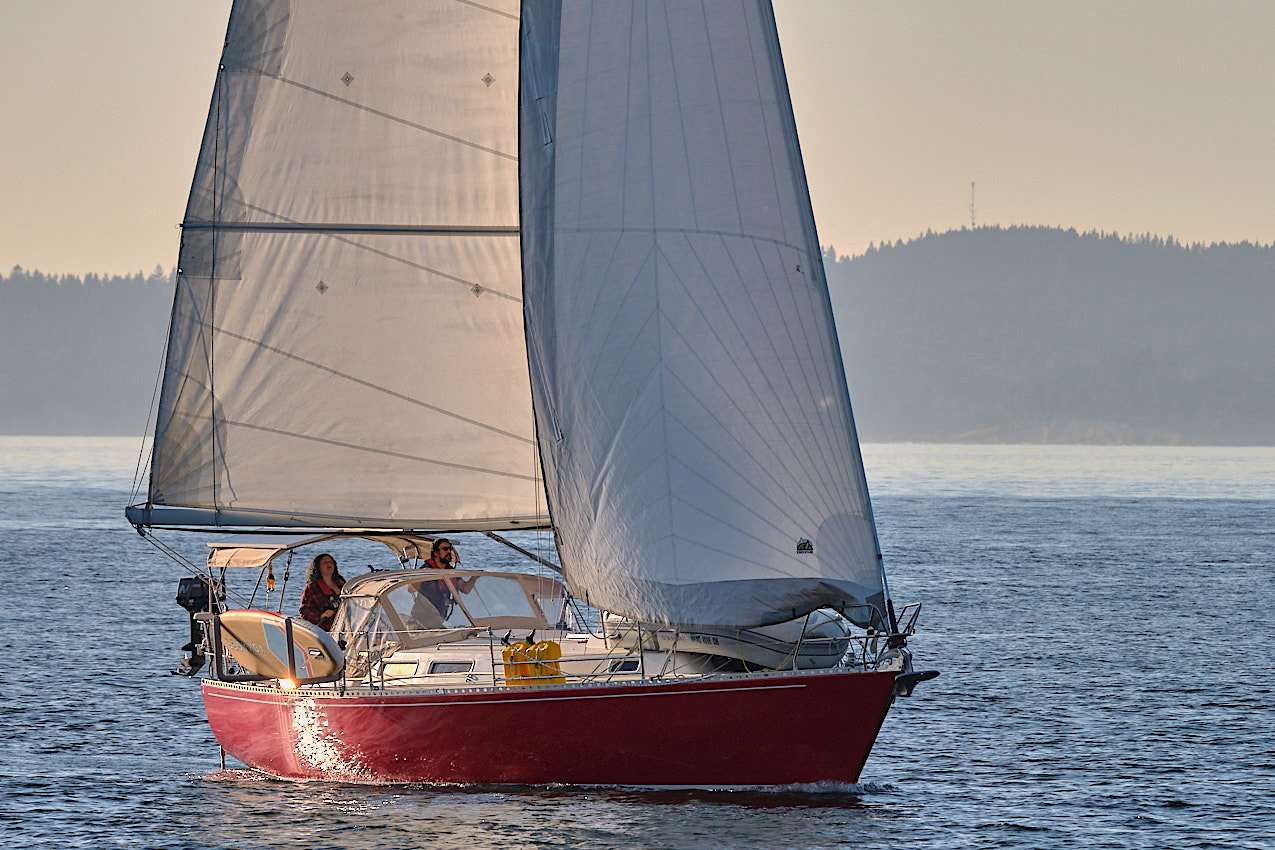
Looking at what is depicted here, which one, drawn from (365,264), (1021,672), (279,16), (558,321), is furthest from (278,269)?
(1021,672)

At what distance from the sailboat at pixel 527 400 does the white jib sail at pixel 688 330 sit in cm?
3

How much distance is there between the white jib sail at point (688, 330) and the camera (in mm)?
17750

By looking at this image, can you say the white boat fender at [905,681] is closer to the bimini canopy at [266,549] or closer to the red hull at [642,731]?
the red hull at [642,731]

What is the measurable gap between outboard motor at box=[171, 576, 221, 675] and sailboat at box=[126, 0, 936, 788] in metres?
0.06

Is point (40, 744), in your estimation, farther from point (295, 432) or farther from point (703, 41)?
point (703, 41)

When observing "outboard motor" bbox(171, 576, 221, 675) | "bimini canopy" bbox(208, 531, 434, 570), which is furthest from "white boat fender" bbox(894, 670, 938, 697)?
"outboard motor" bbox(171, 576, 221, 675)

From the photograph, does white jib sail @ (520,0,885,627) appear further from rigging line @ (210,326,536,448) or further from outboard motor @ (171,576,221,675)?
outboard motor @ (171,576,221,675)

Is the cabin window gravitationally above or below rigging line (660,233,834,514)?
below

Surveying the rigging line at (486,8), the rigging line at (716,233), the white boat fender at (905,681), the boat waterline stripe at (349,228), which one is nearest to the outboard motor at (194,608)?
the boat waterline stripe at (349,228)

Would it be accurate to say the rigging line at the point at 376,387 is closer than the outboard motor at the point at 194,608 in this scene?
Yes

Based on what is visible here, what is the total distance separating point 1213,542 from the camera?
69.1 metres

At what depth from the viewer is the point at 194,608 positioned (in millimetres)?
22312

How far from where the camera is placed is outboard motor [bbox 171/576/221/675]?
2208 centimetres

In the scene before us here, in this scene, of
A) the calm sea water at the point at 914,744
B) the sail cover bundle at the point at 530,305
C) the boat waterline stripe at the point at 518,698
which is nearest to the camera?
the boat waterline stripe at the point at 518,698
